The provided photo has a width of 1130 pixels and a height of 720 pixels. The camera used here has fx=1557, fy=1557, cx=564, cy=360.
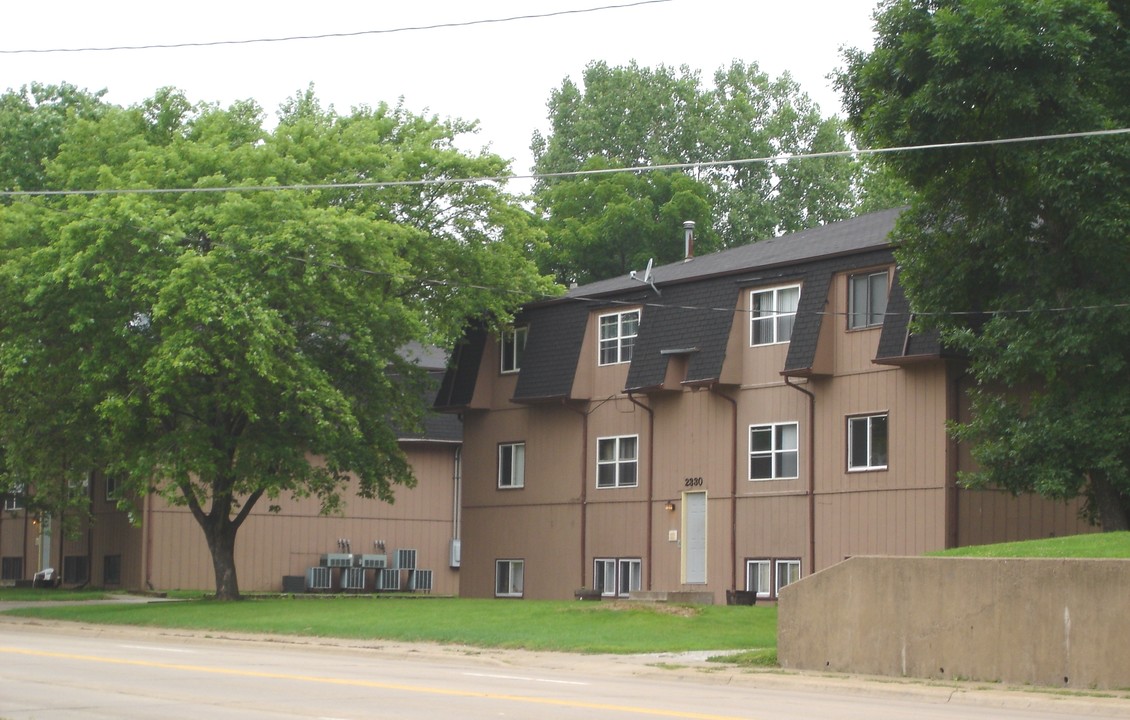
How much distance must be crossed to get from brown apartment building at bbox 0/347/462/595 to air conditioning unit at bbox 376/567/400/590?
35mm

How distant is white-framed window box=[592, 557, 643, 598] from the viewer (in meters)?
39.1

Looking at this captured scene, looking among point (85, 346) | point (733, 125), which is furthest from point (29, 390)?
point (733, 125)

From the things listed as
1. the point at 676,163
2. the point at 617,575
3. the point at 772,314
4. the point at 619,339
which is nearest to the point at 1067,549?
the point at 772,314

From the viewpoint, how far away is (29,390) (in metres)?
37.4

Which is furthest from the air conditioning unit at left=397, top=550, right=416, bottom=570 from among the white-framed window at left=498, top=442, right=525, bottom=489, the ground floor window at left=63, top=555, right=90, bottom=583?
the white-framed window at left=498, top=442, right=525, bottom=489

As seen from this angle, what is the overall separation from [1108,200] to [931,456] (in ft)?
26.9

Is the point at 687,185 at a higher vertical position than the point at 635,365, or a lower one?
higher

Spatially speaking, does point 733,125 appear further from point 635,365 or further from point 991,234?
point 991,234

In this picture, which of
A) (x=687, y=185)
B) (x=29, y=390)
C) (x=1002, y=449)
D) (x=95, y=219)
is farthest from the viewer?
(x=687, y=185)

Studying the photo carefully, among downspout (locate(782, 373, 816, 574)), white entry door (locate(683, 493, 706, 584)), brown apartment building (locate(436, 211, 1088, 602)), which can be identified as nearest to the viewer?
brown apartment building (locate(436, 211, 1088, 602))

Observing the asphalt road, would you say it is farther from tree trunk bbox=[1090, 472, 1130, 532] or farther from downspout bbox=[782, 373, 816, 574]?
downspout bbox=[782, 373, 816, 574]

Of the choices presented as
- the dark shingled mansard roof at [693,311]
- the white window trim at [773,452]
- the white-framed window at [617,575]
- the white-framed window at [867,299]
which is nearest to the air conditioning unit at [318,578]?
the dark shingled mansard roof at [693,311]

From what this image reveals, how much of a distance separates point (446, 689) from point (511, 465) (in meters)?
25.8

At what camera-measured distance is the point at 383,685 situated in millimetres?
18047
